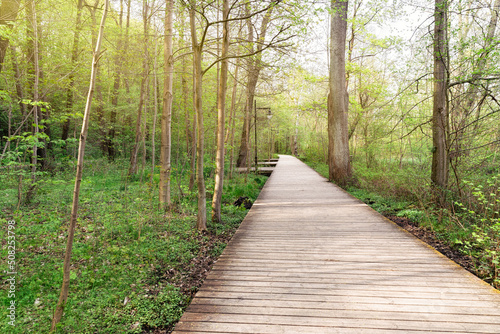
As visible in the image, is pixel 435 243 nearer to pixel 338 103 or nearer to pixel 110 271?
pixel 110 271

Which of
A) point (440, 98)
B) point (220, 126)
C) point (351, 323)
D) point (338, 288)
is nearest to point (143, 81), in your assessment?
point (220, 126)

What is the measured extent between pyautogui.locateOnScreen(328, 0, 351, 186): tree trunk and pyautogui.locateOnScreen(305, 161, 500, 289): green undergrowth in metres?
0.70

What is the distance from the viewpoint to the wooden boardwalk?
85.7 inches

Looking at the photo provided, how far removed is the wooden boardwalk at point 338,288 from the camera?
2.18 m

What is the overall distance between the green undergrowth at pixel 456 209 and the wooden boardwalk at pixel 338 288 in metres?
0.59

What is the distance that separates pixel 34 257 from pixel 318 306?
3.82 m

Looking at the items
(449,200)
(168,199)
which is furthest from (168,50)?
(449,200)

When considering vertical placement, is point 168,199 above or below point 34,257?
above

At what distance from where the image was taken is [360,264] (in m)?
3.25

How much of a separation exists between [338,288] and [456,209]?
4316mm

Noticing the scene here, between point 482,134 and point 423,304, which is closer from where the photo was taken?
point 423,304

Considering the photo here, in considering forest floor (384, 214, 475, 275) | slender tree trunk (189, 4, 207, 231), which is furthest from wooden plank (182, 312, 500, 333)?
slender tree trunk (189, 4, 207, 231)

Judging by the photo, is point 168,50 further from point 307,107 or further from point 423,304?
point 307,107

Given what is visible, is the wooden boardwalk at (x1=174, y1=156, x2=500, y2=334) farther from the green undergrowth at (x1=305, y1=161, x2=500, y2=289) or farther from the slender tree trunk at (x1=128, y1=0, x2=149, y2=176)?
the slender tree trunk at (x1=128, y1=0, x2=149, y2=176)
